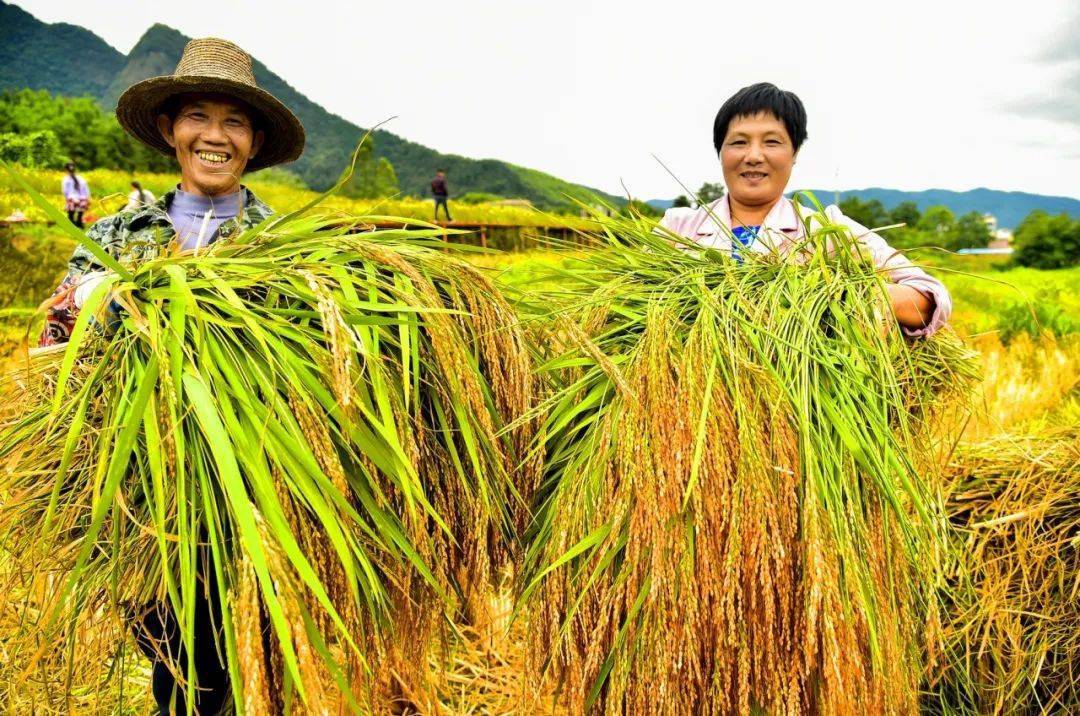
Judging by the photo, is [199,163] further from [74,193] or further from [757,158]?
[74,193]

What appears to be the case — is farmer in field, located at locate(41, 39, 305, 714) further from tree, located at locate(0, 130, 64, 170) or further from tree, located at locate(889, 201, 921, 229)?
tree, located at locate(889, 201, 921, 229)

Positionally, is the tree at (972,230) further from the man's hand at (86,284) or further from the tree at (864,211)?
the man's hand at (86,284)

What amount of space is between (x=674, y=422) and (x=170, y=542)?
94 cm

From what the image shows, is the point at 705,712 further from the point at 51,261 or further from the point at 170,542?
the point at 51,261

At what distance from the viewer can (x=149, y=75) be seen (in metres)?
121

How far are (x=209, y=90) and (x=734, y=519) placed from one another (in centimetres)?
169

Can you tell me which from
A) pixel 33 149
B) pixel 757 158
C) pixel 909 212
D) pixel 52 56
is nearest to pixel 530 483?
pixel 757 158

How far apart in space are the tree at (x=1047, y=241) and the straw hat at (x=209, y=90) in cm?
2954

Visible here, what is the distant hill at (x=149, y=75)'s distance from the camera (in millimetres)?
113619

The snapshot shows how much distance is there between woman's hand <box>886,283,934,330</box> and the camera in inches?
63.8

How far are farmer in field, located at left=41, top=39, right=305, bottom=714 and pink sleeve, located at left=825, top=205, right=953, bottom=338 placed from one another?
1.60m

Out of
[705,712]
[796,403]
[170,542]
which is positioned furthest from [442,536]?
[796,403]

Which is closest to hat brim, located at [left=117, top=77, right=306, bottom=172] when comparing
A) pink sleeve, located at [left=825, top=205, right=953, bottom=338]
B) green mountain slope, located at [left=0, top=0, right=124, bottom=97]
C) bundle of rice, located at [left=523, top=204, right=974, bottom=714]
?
bundle of rice, located at [left=523, top=204, right=974, bottom=714]

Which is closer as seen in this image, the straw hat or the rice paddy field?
the rice paddy field
